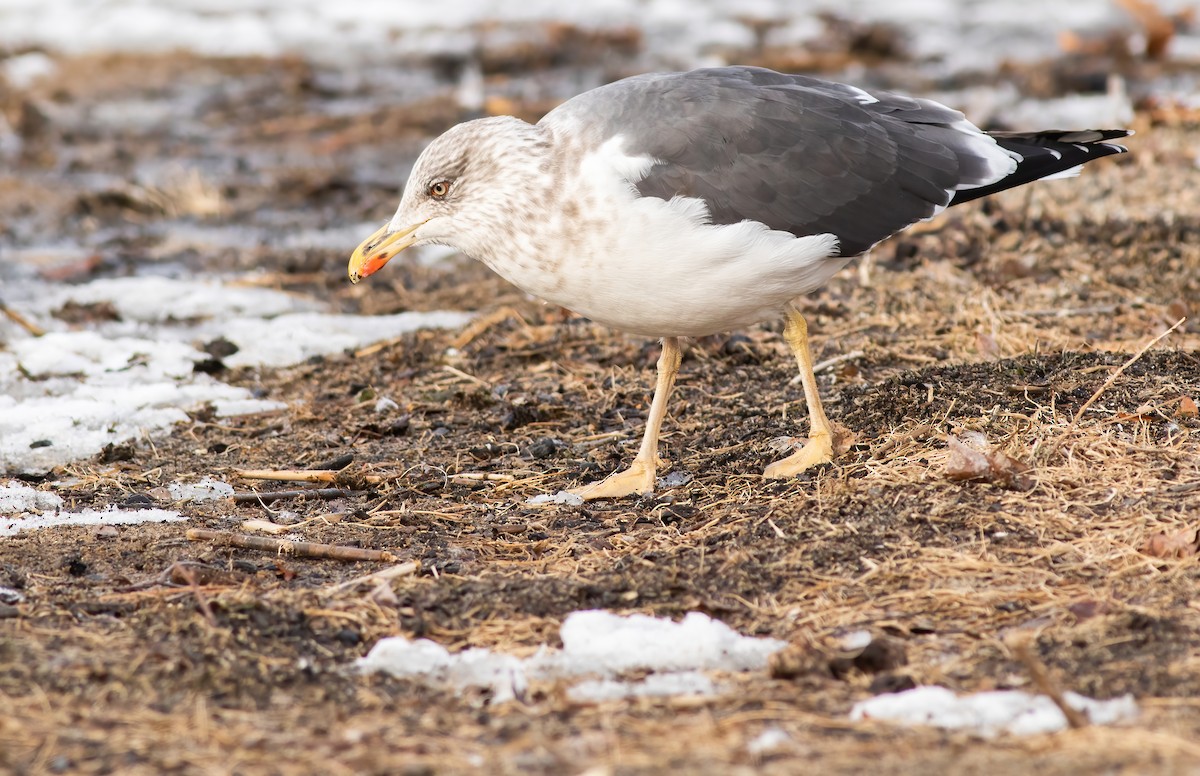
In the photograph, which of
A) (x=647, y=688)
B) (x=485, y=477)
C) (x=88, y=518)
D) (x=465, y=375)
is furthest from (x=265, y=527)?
(x=465, y=375)

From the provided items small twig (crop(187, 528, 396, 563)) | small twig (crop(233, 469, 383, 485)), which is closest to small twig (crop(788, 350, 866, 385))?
small twig (crop(233, 469, 383, 485))

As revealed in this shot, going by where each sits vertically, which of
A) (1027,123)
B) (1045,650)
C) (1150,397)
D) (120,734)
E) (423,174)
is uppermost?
(1027,123)

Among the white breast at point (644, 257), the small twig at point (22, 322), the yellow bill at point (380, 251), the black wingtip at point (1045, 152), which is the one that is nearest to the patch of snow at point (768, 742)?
the white breast at point (644, 257)

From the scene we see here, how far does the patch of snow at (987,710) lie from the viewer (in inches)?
118

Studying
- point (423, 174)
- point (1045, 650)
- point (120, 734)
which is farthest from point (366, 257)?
point (1045, 650)

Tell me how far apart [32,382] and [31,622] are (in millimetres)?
3256

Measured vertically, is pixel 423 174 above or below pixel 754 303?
above

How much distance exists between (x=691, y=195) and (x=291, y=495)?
187 cm

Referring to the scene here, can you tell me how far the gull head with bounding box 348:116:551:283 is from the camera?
4.82 metres

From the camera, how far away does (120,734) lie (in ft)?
10.0

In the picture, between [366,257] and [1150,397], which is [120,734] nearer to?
[366,257]

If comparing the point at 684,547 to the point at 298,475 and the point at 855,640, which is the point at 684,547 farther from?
the point at 298,475

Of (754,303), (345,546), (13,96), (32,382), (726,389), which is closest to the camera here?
(345,546)

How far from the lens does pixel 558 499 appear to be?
496 cm
